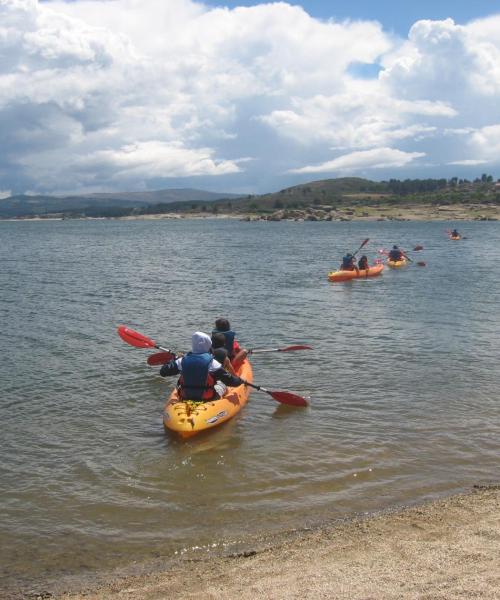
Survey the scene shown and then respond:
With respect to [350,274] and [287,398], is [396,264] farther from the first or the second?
[287,398]

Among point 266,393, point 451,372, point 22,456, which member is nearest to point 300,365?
point 266,393

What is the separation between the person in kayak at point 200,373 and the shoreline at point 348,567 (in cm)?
490

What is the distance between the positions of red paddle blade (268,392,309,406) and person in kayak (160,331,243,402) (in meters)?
1.28

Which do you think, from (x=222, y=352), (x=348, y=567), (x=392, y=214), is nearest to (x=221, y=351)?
(x=222, y=352)

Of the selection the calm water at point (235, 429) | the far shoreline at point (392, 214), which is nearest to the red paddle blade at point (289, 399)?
the calm water at point (235, 429)

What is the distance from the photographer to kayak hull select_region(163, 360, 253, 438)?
12094mm

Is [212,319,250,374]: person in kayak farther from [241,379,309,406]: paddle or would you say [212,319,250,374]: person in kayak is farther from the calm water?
the calm water

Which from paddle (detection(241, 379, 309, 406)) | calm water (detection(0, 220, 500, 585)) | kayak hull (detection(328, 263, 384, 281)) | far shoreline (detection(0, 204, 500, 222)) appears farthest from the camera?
far shoreline (detection(0, 204, 500, 222))

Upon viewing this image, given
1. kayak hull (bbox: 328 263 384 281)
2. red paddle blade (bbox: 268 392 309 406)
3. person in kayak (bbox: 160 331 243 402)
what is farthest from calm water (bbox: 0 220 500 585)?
kayak hull (bbox: 328 263 384 281)

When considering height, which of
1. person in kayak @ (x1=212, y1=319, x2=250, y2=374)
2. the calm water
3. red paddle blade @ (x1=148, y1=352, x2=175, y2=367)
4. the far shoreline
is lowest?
the calm water

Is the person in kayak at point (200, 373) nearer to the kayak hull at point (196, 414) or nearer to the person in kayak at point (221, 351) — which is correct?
the kayak hull at point (196, 414)

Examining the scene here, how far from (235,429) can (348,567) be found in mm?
5953

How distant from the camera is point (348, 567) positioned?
7.11 metres

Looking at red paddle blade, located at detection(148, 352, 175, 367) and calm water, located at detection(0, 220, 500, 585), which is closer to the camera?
calm water, located at detection(0, 220, 500, 585)
